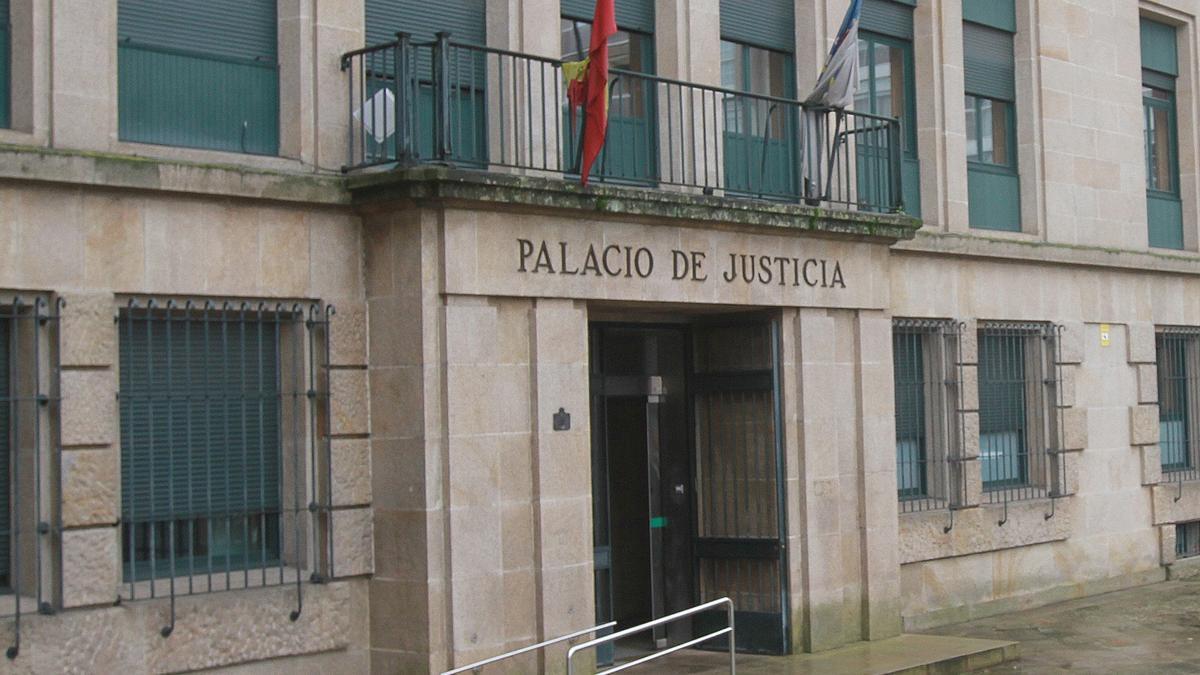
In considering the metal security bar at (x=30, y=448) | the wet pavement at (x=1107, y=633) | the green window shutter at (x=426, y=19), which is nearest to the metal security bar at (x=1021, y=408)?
the wet pavement at (x=1107, y=633)

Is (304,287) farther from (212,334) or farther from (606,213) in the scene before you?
(606,213)

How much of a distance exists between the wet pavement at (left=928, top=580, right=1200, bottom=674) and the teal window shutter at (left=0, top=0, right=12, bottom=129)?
8.86 meters

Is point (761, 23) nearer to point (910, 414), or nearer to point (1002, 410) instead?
point (910, 414)

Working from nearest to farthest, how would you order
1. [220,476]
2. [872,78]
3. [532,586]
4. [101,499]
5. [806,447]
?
[101,499] < [220,476] < [532,586] < [806,447] < [872,78]

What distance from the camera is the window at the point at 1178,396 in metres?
20.5

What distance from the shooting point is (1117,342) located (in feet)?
63.3

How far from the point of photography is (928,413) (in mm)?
16922

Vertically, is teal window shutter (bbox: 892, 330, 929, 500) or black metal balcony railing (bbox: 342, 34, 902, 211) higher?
black metal balcony railing (bbox: 342, 34, 902, 211)

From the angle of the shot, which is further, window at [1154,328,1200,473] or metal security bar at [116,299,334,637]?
window at [1154,328,1200,473]

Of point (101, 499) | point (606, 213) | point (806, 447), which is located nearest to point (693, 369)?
point (806, 447)

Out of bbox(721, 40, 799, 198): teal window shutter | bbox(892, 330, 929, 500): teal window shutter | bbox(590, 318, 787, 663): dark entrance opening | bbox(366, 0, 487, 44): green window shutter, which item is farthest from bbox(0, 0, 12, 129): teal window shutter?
bbox(892, 330, 929, 500): teal window shutter

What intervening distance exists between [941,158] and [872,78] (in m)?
1.13

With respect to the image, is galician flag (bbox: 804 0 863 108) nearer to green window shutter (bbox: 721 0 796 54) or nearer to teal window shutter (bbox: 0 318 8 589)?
green window shutter (bbox: 721 0 796 54)

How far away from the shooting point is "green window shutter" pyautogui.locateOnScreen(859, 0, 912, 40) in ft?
55.3
